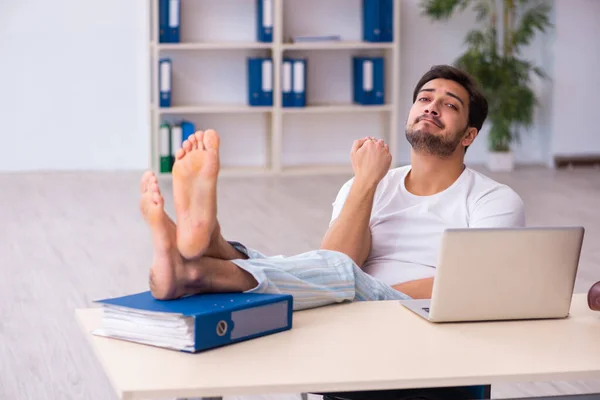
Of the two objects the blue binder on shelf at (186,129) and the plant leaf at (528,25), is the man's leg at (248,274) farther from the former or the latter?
the plant leaf at (528,25)

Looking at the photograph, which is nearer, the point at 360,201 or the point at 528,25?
the point at 360,201

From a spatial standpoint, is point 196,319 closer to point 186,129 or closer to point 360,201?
point 360,201

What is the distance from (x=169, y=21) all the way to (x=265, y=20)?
0.63 m

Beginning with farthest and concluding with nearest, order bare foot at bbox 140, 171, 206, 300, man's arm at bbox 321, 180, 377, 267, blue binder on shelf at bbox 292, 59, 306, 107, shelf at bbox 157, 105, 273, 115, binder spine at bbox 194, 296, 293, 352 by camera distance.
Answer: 1. blue binder on shelf at bbox 292, 59, 306, 107
2. shelf at bbox 157, 105, 273, 115
3. man's arm at bbox 321, 180, 377, 267
4. bare foot at bbox 140, 171, 206, 300
5. binder spine at bbox 194, 296, 293, 352

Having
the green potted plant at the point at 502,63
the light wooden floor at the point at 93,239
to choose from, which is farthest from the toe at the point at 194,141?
the green potted plant at the point at 502,63

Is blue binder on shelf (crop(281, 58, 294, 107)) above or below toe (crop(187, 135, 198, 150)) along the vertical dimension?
above

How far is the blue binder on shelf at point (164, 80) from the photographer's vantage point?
659 centimetres

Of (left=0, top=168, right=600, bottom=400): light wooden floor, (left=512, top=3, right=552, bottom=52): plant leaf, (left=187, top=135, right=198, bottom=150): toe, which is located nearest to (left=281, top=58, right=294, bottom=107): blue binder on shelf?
(left=0, top=168, right=600, bottom=400): light wooden floor

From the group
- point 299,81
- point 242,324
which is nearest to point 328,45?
point 299,81

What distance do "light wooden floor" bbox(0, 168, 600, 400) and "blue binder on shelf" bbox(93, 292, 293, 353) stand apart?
4.16 ft

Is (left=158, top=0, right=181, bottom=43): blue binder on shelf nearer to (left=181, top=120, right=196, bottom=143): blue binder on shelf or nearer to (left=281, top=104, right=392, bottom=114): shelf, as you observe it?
(left=181, top=120, right=196, bottom=143): blue binder on shelf

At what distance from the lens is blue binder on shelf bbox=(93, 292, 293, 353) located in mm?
1473

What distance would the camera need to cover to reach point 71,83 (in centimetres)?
678

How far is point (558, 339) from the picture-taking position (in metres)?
1.59
